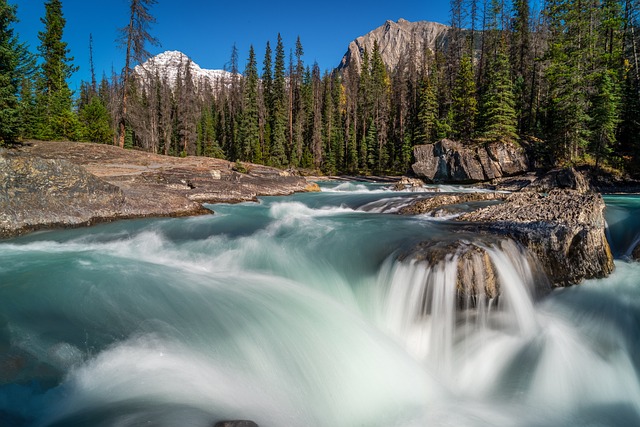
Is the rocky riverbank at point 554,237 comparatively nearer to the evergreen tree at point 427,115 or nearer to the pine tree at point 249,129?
the evergreen tree at point 427,115

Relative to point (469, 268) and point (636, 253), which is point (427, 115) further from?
point (469, 268)

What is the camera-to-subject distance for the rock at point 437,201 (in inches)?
456

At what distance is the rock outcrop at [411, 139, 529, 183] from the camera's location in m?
28.0

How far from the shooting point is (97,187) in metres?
9.68

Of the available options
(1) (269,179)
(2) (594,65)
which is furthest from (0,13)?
(2) (594,65)

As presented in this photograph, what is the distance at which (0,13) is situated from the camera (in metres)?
18.0

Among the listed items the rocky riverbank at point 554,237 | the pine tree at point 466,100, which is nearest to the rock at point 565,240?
the rocky riverbank at point 554,237

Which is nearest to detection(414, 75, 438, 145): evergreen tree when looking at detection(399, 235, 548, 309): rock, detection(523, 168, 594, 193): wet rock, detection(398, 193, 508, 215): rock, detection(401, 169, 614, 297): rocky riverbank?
detection(523, 168, 594, 193): wet rock

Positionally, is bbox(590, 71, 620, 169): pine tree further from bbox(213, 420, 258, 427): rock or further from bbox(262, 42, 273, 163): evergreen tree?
bbox(262, 42, 273, 163): evergreen tree

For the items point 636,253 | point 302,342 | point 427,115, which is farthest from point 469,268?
point 427,115

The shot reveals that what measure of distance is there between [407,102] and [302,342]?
54.1m

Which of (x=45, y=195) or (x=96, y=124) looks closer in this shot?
(x=45, y=195)

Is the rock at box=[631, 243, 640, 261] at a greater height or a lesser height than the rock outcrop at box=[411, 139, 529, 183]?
lesser

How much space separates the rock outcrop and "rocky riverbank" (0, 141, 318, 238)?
18148mm
